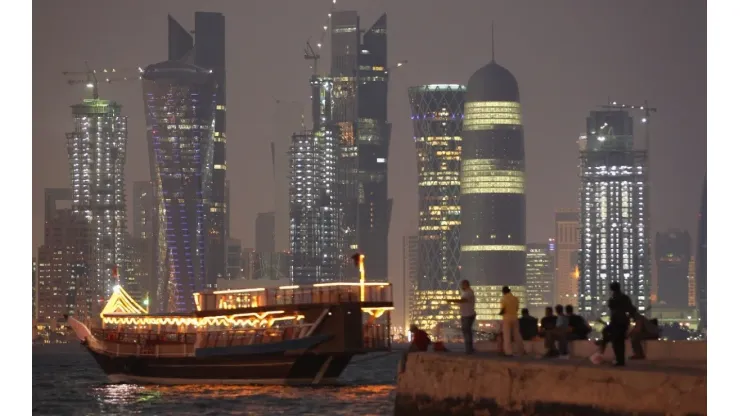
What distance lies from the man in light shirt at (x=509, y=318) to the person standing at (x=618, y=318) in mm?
3606

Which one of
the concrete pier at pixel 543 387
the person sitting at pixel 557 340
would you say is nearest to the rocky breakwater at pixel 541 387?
the concrete pier at pixel 543 387

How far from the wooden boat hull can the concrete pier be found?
94.4 ft

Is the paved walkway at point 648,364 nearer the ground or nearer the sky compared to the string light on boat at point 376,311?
nearer the sky

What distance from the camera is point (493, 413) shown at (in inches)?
977

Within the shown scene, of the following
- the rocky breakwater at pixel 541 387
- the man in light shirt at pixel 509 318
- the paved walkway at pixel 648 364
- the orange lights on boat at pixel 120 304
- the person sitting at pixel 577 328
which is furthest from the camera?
the orange lights on boat at pixel 120 304

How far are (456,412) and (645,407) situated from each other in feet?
23.8

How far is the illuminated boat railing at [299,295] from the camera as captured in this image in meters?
58.3

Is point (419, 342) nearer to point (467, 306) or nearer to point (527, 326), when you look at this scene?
point (527, 326)


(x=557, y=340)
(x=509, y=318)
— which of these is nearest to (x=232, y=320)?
(x=557, y=340)

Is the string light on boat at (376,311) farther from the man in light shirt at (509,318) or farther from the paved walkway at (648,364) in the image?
the man in light shirt at (509,318)

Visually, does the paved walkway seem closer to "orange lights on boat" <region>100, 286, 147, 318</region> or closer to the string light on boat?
the string light on boat

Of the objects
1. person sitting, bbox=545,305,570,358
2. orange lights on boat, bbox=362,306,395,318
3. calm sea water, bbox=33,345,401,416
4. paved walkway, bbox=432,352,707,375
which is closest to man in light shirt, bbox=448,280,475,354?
paved walkway, bbox=432,352,707,375

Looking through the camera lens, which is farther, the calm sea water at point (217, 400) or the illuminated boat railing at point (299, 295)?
the illuminated boat railing at point (299, 295)
